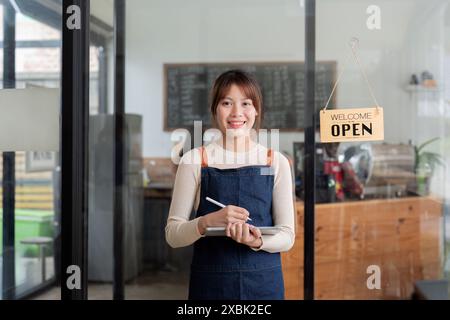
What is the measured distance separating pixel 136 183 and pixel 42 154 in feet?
3.09

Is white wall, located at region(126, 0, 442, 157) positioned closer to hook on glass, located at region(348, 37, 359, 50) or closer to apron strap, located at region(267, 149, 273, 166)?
hook on glass, located at region(348, 37, 359, 50)

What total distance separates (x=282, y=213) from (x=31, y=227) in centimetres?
214

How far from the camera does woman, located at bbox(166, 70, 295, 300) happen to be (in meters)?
1.54

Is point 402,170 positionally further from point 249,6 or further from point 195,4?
point 195,4

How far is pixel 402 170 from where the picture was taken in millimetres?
2609

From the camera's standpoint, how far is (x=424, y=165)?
7.68 feet

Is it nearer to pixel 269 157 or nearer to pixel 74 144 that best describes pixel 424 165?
pixel 269 157

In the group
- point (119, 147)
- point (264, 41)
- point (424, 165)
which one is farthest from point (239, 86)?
point (119, 147)

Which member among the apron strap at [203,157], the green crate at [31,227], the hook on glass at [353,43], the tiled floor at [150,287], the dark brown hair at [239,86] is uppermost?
the hook on glass at [353,43]

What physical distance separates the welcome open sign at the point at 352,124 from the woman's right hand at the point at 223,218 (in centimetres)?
40

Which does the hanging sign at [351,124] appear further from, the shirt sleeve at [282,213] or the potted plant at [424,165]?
the potted plant at [424,165]

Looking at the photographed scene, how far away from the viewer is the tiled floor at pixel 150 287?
2205 mm

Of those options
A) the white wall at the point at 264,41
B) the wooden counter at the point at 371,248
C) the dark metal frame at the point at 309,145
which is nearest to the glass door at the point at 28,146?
the white wall at the point at 264,41
